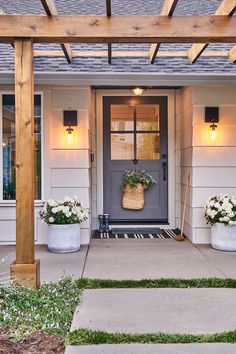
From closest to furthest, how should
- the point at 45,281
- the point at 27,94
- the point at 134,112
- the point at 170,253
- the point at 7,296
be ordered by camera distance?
the point at 7,296, the point at 27,94, the point at 45,281, the point at 170,253, the point at 134,112

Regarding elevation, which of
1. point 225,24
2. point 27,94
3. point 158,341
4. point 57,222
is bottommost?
point 158,341

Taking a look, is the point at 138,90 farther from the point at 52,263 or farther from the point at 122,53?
the point at 52,263

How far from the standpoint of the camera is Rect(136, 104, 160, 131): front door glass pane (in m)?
6.72

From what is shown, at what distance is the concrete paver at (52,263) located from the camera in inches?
162

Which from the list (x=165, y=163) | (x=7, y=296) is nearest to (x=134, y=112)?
(x=165, y=163)

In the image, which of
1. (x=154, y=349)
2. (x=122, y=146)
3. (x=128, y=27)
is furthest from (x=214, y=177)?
(x=154, y=349)

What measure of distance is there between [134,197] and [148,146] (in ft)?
2.89

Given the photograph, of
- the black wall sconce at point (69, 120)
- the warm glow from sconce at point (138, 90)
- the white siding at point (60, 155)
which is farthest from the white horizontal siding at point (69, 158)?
the warm glow from sconce at point (138, 90)

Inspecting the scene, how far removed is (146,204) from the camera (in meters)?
6.74

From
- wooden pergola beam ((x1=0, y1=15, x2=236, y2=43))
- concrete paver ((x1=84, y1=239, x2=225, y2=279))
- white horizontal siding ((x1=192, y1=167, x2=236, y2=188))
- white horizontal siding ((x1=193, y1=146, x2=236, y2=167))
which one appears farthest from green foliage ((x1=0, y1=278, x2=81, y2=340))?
white horizontal siding ((x1=193, y1=146, x2=236, y2=167))

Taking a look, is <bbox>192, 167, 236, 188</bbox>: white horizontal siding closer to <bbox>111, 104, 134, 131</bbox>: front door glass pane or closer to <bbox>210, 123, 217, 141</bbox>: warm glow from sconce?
<bbox>210, 123, 217, 141</bbox>: warm glow from sconce

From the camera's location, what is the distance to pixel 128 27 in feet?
12.1

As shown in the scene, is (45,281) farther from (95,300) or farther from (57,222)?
(57,222)

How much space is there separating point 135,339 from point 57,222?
2.74 m
